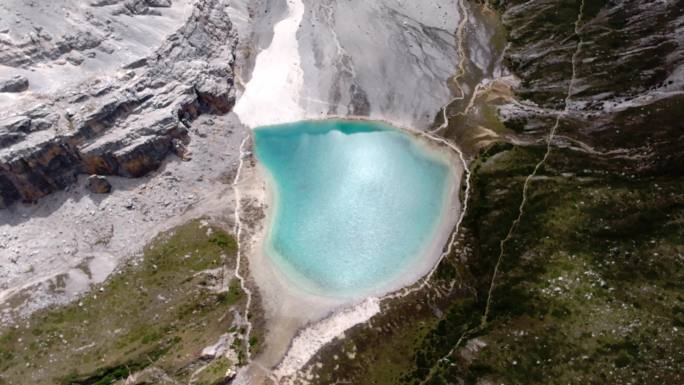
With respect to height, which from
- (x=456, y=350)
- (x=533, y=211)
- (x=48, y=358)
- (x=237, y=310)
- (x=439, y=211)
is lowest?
(x=48, y=358)

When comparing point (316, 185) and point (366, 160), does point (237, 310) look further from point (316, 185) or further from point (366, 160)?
point (366, 160)

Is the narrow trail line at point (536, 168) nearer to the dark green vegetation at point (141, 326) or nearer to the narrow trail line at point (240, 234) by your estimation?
the narrow trail line at point (240, 234)

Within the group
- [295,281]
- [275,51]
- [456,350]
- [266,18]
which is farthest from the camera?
[266,18]

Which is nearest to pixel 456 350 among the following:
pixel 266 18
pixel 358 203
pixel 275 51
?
pixel 358 203

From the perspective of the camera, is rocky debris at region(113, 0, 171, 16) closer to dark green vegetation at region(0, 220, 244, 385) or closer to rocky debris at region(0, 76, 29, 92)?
rocky debris at region(0, 76, 29, 92)

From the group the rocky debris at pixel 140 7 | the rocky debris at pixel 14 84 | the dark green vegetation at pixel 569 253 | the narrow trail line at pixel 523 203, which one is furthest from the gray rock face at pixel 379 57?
the rocky debris at pixel 14 84

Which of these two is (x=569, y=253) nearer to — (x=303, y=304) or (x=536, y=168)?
(x=536, y=168)
